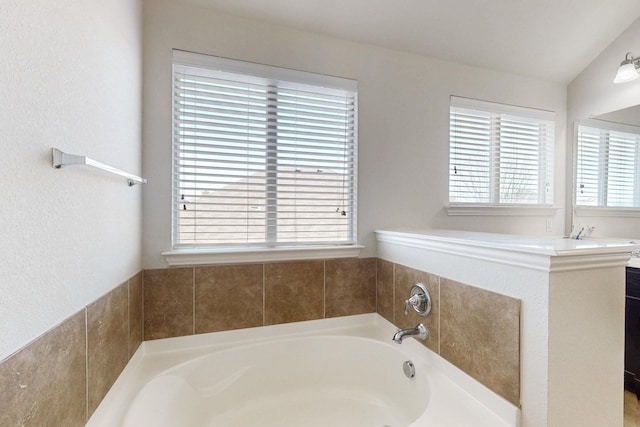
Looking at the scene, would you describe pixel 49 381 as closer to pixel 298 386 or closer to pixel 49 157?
pixel 49 157

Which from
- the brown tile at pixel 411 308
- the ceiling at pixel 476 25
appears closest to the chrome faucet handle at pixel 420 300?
the brown tile at pixel 411 308

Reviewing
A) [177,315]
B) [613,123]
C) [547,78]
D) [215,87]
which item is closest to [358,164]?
[215,87]

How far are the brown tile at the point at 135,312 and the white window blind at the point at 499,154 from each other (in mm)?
2063

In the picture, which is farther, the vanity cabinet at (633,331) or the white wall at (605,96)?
the white wall at (605,96)

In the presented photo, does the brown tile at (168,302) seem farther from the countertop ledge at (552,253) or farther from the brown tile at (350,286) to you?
the countertop ledge at (552,253)

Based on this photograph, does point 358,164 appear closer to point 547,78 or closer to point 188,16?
point 188,16

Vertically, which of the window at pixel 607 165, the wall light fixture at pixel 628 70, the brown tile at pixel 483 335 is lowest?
the brown tile at pixel 483 335

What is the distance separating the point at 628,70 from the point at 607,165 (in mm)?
719

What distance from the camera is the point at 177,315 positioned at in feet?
5.03

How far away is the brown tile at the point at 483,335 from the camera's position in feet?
3.21

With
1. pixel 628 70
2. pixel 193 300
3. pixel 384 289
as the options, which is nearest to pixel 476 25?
pixel 628 70

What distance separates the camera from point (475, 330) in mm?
1121

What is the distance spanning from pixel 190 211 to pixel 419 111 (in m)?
1.66

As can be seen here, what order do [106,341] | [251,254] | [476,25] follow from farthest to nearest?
[476,25] < [251,254] < [106,341]
